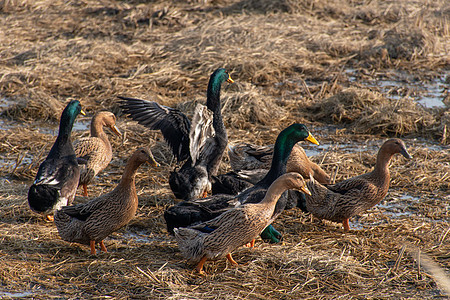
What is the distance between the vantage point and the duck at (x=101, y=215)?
18.0ft

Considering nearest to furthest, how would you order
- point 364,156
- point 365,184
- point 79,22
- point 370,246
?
point 370,246, point 365,184, point 364,156, point 79,22

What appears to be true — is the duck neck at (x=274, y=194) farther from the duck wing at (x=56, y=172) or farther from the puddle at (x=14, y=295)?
the duck wing at (x=56, y=172)

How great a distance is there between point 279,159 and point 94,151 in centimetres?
242

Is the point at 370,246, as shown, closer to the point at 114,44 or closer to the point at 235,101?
the point at 235,101

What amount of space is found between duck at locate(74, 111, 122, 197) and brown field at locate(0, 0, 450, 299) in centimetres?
28

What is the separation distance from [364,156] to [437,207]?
1565 millimetres

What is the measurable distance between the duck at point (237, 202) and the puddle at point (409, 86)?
4674mm

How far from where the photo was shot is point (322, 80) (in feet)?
37.6

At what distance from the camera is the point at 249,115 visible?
9406 millimetres

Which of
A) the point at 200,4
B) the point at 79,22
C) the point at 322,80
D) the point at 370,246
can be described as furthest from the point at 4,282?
the point at 200,4

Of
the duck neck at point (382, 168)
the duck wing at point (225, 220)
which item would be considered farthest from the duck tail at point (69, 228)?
the duck neck at point (382, 168)

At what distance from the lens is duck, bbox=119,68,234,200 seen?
6.81 m

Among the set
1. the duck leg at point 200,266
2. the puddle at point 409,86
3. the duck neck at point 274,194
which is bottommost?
the puddle at point 409,86

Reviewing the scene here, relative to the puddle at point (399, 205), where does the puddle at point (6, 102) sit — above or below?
above
